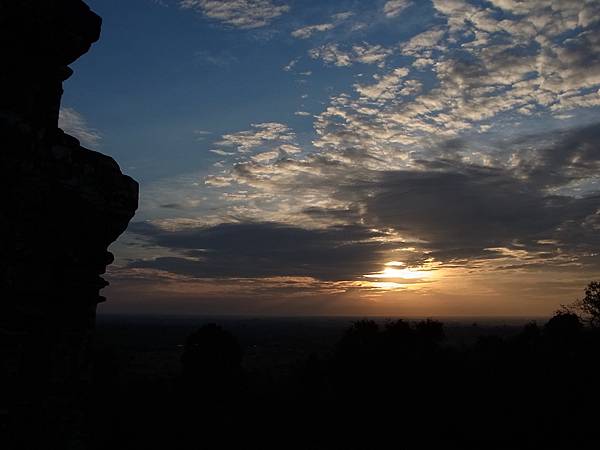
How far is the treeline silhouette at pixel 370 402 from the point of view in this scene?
74.7ft

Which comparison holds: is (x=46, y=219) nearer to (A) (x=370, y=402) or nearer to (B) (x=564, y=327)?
(A) (x=370, y=402)

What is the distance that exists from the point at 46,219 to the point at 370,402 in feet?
92.9

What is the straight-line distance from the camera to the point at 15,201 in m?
3.76

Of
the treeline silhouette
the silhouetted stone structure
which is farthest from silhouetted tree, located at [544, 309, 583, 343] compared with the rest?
the silhouetted stone structure

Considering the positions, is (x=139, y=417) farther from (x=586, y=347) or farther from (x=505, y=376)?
(x=586, y=347)

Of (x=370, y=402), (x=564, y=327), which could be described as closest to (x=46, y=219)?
(x=370, y=402)

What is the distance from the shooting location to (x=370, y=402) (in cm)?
2925

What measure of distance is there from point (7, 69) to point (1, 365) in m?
2.39

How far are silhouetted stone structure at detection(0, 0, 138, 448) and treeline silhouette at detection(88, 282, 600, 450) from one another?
20290mm

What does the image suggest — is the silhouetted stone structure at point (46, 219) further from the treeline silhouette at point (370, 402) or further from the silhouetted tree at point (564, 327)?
the silhouetted tree at point (564, 327)

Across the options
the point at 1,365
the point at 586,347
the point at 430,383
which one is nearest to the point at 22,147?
the point at 1,365

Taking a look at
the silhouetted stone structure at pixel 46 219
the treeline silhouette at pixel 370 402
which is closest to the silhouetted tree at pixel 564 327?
the treeline silhouette at pixel 370 402

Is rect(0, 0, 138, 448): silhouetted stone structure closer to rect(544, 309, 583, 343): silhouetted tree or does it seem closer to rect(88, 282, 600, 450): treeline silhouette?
rect(88, 282, 600, 450): treeline silhouette

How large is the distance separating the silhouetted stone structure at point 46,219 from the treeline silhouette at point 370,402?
20.3m
